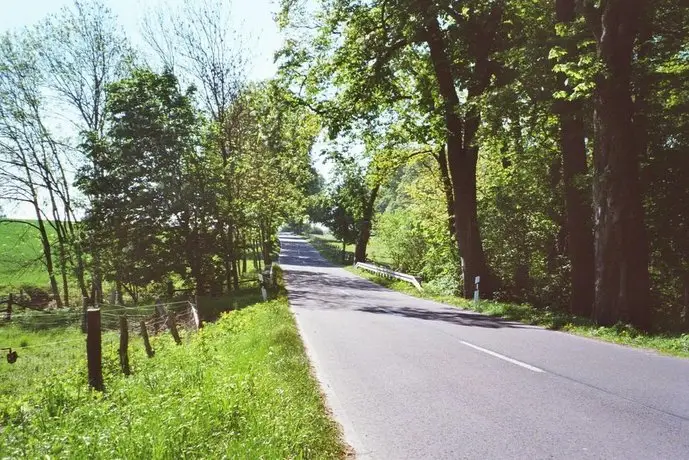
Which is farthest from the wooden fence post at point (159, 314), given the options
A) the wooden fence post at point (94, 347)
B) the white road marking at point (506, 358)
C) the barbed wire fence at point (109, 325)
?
the white road marking at point (506, 358)

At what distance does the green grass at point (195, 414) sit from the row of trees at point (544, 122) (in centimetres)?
855

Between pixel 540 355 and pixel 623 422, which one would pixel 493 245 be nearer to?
pixel 540 355

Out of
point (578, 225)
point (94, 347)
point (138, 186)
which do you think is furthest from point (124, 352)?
point (138, 186)

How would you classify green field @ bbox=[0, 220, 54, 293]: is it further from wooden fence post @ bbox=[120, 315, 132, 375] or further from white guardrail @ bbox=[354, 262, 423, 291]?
wooden fence post @ bbox=[120, 315, 132, 375]

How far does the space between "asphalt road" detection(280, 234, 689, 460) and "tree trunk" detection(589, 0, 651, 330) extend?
192 centimetres

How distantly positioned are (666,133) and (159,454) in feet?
50.0

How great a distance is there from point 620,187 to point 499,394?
7.75 m

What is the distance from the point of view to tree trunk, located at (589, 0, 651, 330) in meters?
12.0

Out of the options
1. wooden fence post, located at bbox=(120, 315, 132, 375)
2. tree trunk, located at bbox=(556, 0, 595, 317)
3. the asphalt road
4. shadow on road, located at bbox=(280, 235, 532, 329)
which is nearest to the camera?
the asphalt road

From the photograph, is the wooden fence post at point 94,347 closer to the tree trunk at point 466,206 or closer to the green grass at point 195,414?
the green grass at point 195,414

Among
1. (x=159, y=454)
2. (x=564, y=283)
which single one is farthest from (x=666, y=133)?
(x=159, y=454)

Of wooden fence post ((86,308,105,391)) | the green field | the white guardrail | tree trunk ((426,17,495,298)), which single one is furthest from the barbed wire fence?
tree trunk ((426,17,495,298))

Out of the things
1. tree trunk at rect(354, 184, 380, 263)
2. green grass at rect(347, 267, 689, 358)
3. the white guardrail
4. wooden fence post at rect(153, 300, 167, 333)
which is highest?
tree trunk at rect(354, 184, 380, 263)

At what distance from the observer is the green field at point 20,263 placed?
3052 centimetres
